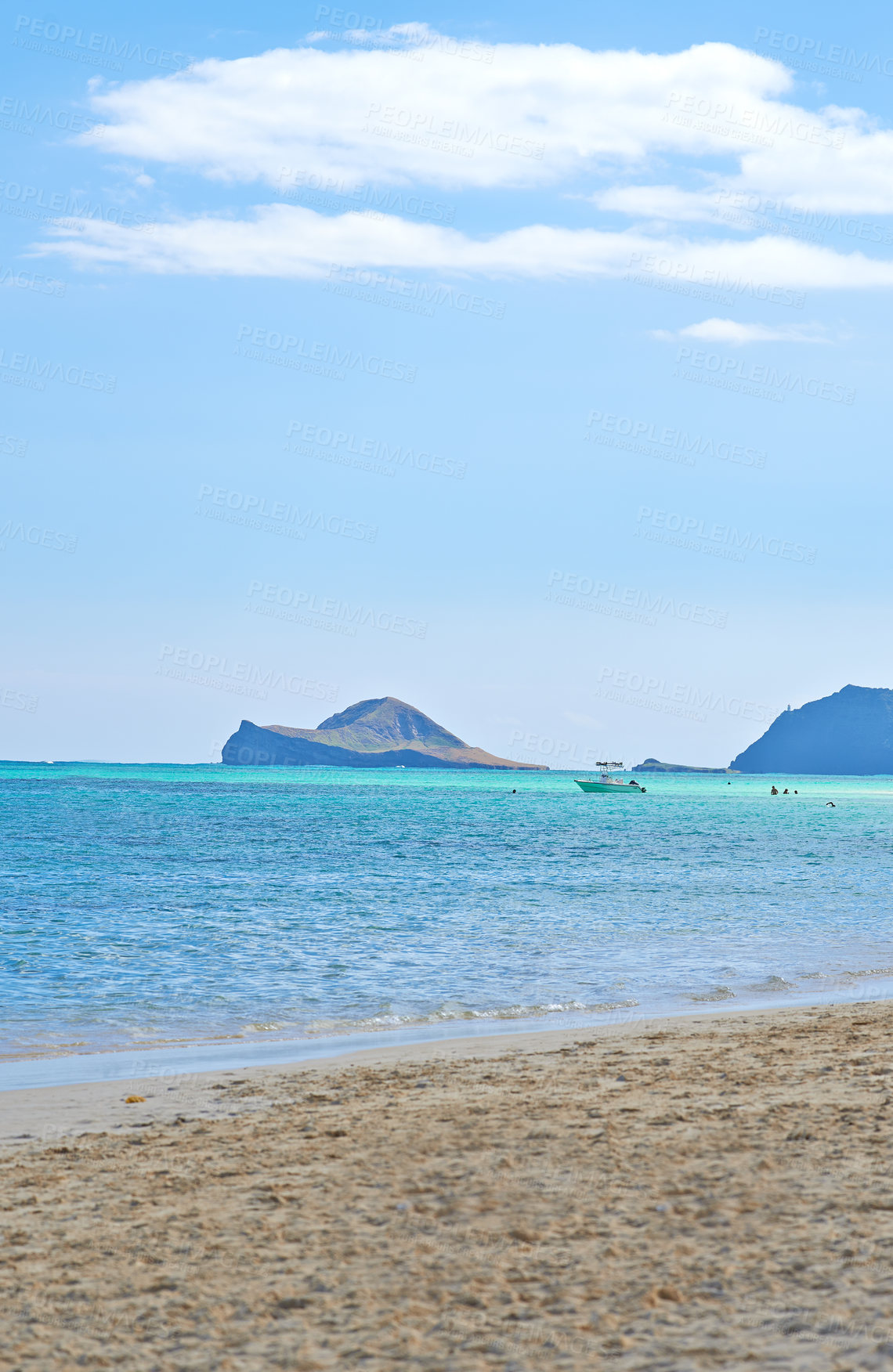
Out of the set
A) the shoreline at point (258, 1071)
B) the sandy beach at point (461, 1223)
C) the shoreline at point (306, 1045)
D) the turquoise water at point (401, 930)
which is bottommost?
the turquoise water at point (401, 930)

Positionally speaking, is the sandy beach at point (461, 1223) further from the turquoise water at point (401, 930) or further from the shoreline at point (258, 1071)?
the turquoise water at point (401, 930)

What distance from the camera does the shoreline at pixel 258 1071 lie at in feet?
32.2

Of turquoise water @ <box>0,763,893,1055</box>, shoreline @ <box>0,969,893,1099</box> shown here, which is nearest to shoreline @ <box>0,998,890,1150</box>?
shoreline @ <box>0,969,893,1099</box>

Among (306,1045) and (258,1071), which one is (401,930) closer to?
(306,1045)

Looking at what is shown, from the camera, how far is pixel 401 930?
2364 centimetres

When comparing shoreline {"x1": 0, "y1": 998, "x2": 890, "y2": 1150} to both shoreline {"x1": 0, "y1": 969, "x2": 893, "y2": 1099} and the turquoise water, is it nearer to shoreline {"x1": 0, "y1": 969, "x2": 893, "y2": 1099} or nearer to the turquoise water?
shoreline {"x1": 0, "y1": 969, "x2": 893, "y2": 1099}

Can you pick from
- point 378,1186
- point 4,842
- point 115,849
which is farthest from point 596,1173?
point 4,842

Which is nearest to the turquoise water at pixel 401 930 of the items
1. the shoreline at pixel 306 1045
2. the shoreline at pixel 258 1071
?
the shoreline at pixel 306 1045

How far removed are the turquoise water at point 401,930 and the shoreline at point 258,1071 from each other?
47.8 inches

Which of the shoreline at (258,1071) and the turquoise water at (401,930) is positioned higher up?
the shoreline at (258,1071)

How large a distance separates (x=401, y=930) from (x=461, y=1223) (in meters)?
17.2

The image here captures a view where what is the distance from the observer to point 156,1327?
5488 millimetres

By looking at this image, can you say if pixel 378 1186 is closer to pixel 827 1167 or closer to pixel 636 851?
pixel 827 1167

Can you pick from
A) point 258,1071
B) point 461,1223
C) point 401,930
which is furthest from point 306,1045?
point 401,930
